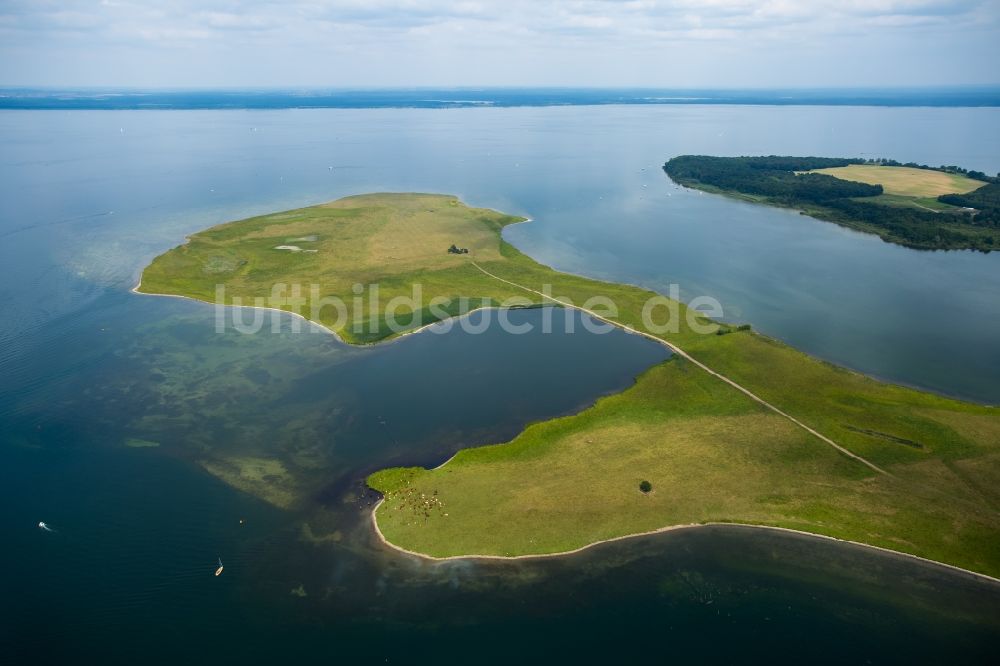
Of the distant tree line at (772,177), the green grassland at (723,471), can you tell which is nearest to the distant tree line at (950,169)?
the distant tree line at (772,177)

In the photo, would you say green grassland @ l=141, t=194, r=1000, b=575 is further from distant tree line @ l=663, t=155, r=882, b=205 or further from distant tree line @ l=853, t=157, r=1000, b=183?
distant tree line @ l=853, t=157, r=1000, b=183

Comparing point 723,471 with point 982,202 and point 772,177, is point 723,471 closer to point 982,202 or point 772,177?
point 982,202

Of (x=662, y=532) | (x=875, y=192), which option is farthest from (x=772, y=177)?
(x=662, y=532)

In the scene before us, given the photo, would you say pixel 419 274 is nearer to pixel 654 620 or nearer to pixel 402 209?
pixel 402 209

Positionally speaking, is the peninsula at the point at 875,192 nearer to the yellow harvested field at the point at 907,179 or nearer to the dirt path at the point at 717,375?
the yellow harvested field at the point at 907,179

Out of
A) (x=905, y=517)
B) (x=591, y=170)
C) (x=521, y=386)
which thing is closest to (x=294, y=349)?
(x=521, y=386)

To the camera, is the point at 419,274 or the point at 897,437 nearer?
the point at 897,437

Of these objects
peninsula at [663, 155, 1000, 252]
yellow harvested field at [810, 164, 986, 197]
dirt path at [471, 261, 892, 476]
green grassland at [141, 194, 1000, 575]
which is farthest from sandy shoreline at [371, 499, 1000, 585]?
yellow harvested field at [810, 164, 986, 197]
